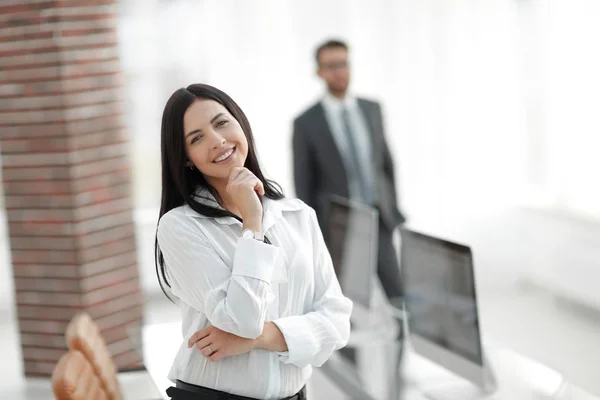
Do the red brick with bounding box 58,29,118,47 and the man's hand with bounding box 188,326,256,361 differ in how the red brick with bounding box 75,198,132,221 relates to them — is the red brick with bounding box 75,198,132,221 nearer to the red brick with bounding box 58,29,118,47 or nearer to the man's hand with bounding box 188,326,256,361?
the red brick with bounding box 58,29,118,47

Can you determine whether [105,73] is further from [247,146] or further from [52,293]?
[247,146]

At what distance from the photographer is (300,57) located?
19.7 ft

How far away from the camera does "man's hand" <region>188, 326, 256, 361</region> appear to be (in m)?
1.63

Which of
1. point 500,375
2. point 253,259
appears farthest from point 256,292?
point 500,375

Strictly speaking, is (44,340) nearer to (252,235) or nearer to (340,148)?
(340,148)

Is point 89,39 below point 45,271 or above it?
above

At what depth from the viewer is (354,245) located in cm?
327

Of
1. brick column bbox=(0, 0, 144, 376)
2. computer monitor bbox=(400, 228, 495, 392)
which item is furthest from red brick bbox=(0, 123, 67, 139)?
computer monitor bbox=(400, 228, 495, 392)

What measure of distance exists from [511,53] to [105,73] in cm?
319

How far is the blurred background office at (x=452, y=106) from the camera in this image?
5.71m

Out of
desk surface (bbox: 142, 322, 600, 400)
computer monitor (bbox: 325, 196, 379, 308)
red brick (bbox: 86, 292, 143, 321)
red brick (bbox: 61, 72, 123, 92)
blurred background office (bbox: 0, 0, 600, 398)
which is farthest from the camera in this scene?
blurred background office (bbox: 0, 0, 600, 398)

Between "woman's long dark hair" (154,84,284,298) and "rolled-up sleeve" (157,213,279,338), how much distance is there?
0.16 feet

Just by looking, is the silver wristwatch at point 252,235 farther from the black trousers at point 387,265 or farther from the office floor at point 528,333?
the office floor at point 528,333

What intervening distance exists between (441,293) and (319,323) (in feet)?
3.10
